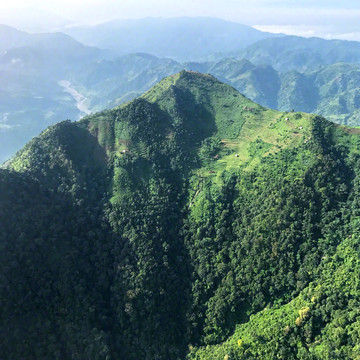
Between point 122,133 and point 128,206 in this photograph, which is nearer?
point 128,206

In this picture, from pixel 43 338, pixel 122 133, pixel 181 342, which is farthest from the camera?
pixel 122 133

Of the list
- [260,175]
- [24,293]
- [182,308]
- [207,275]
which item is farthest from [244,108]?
[24,293]

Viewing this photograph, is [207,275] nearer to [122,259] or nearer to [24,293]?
[122,259]

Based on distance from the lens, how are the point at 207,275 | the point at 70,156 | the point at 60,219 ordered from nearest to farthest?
the point at 207,275 → the point at 60,219 → the point at 70,156

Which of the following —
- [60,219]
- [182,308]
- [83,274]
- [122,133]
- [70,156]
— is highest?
[122,133]

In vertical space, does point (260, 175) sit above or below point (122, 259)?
above

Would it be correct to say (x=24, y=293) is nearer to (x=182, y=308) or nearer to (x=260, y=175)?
(x=182, y=308)

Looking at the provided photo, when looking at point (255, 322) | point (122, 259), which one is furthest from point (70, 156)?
point (255, 322)
